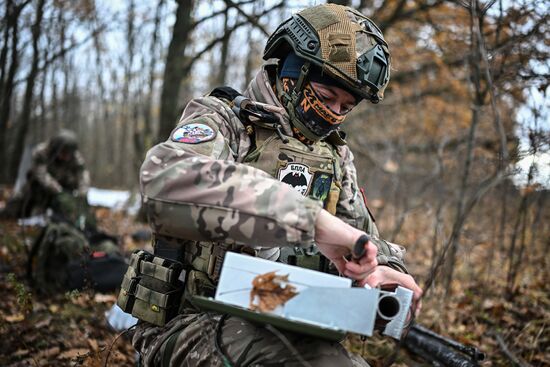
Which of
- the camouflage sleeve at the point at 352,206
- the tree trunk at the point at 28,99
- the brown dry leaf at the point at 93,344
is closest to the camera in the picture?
the camouflage sleeve at the point at 352,206

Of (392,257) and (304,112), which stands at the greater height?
(304,112)

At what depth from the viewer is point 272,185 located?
58.7 inches

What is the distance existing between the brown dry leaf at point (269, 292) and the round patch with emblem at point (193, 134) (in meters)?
0.62

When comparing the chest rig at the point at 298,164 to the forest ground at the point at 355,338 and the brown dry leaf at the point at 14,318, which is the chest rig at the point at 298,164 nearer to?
the forest ground at the point at 355,338

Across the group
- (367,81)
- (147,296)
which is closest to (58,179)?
(147,296)

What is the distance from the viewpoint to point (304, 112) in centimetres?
212

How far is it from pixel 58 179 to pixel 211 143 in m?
6.06

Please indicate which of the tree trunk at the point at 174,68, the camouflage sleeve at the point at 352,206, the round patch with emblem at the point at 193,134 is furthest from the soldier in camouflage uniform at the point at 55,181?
the round patch with emblem at the point at 193,134

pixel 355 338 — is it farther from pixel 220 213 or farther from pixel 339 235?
pixel 220 213

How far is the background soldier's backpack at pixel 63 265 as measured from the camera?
404cm

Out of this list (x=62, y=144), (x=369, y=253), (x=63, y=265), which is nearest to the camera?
(x=369, y=253)

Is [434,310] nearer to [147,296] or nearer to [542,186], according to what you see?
[542,186]

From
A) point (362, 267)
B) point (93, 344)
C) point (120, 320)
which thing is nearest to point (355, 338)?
point (120, 320)

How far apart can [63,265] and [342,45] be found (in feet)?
11.6
